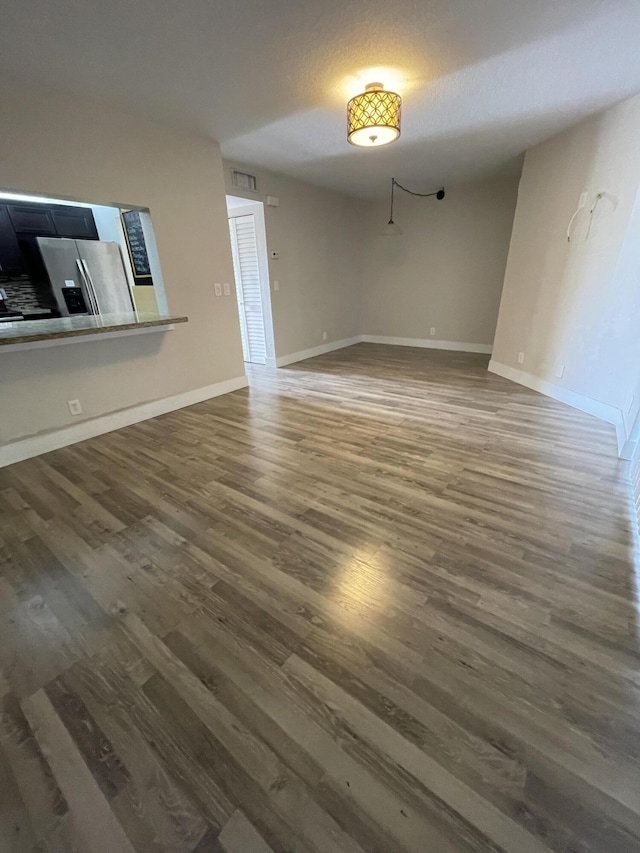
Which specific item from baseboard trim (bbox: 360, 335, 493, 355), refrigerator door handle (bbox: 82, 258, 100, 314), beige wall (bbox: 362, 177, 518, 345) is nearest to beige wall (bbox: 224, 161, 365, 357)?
beige wall (bbox: 362, 177, 518, 345)

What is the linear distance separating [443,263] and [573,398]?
11.4 ft

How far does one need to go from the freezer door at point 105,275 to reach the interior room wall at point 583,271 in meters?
4.70

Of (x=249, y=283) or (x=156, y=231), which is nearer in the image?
(x=156, y=231)

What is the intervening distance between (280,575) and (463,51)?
3135mm

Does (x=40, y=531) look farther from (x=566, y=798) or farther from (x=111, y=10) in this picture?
(x=111, y=10)

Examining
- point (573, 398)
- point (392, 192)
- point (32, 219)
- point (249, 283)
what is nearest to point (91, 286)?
point (32, 219)

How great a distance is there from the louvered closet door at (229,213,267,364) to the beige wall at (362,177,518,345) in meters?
2.55

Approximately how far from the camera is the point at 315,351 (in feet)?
19.5

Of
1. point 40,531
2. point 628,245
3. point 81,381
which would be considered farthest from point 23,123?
point 628,245

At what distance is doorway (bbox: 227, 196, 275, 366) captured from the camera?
4.63m

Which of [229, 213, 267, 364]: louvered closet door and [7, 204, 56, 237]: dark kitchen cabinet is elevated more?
[7, 204, 56, 237]: dark kitchen cabinet

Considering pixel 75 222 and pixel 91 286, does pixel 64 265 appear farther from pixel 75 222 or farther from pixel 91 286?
pixel 75 222

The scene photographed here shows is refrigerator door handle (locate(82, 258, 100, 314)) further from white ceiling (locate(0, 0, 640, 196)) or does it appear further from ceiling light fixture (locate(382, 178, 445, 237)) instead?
ceiling light fixture (locate(382, 178, 445, 237))

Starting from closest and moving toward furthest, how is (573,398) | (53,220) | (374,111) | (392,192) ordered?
(374,111)
(573,398)
(53,220)
(392,192)
